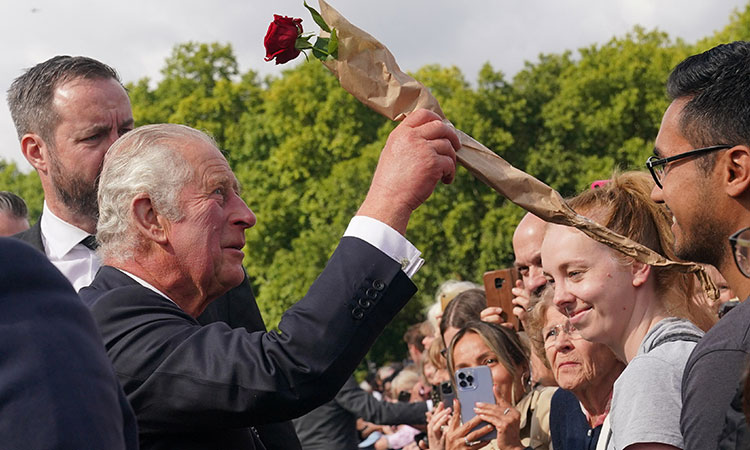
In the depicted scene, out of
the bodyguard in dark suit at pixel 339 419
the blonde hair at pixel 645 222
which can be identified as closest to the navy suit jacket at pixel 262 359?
the blonde hair at pixel 645 222

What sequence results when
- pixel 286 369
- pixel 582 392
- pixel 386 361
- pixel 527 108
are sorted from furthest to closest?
pixel 527 108
pixel 386 361
pixel 582 392
pixel 286 369

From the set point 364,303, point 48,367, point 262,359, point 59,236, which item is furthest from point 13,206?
point 48,367

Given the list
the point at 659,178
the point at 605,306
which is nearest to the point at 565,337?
the point at 605,306

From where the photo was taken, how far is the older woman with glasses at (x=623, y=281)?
3607 millimetres

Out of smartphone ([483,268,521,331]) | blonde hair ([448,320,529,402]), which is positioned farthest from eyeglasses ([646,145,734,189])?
smartphone ([483,268,521,331])

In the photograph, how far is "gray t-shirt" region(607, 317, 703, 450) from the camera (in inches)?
110

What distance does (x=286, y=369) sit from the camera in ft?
8.58

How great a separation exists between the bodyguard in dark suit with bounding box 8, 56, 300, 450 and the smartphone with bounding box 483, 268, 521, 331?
257 centimetres

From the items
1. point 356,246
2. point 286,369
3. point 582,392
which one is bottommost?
point 582,392

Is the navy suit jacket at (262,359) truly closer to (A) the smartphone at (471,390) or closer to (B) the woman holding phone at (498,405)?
(B) the woman holding phone at (498,405)

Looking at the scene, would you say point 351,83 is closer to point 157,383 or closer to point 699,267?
point 157,383

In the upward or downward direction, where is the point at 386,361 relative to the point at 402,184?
downward

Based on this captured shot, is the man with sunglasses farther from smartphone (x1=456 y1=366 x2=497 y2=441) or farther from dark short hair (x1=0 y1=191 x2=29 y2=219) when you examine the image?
dark short hair (x1=0 y1=191 x2=29 y2=219)

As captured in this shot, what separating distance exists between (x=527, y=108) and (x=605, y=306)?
3544 cm
